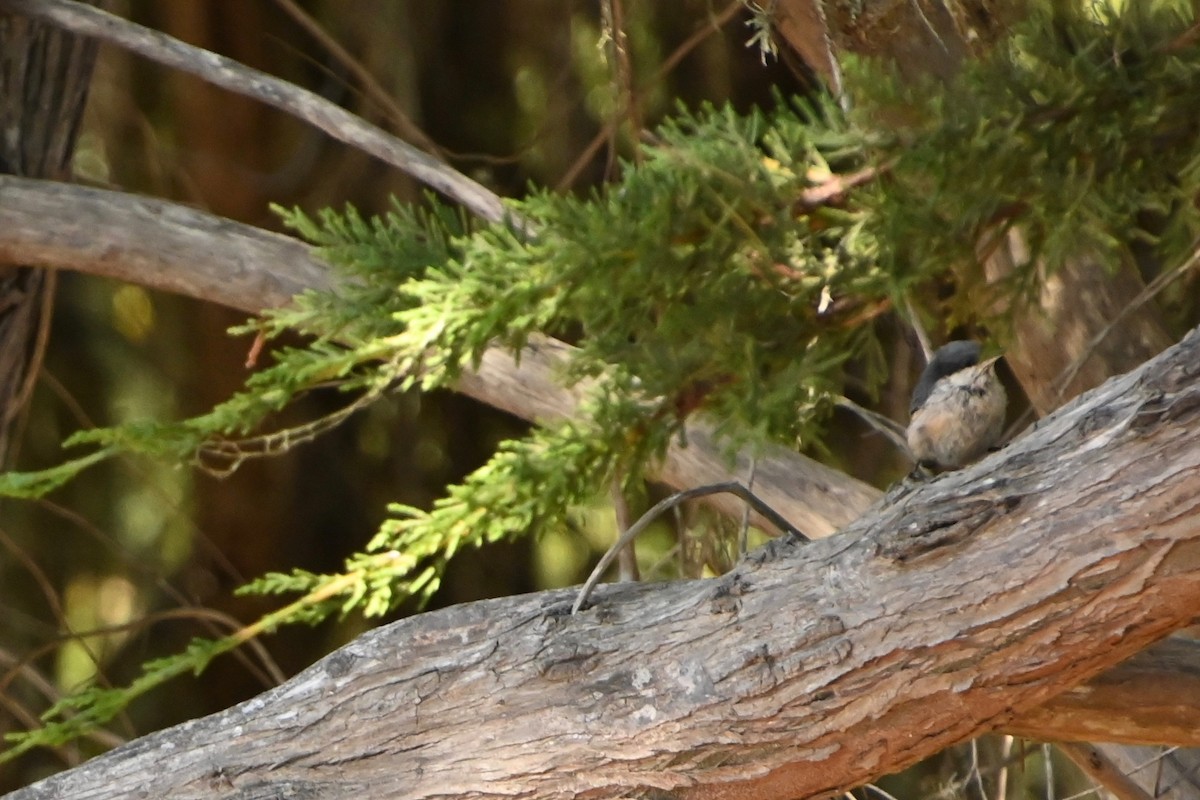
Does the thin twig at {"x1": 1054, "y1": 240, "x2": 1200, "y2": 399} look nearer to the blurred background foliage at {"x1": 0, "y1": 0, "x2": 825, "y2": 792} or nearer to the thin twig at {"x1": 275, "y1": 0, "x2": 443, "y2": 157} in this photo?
→ the blurred background foliage at {"x1": 0, "y1": 0, "x2": 825, "y2": 792}

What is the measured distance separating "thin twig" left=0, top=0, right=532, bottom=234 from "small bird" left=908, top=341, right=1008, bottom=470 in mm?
1028

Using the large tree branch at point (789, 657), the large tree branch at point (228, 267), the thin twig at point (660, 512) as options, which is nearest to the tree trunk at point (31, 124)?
the large tree branch at point (228, 267)

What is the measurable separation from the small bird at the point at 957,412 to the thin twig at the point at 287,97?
1.03m

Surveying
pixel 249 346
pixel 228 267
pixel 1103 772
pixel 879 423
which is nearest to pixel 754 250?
pixel 1103 772

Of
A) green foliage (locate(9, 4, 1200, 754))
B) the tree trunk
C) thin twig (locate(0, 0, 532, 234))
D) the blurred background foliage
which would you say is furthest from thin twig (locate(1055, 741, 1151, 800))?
the tree trunk

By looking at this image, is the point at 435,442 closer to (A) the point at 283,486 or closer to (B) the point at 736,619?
(A) the point at 283,486

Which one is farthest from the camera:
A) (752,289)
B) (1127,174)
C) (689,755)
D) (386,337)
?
(386,337)

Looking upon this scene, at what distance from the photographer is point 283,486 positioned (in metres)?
4.13

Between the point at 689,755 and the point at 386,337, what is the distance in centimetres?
83

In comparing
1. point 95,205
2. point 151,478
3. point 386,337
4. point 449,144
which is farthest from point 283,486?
point 386,337

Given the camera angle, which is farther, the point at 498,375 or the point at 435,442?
the point at 435,442

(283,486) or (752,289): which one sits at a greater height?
(752,289)

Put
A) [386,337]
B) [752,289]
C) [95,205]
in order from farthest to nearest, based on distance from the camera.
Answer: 1. [95,205]
2. [386,337]
3. [752,289]

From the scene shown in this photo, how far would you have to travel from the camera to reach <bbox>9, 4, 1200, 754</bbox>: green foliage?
72.3 inches
